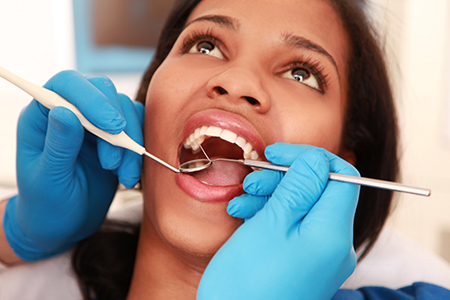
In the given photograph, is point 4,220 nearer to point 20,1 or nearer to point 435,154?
point 20,1

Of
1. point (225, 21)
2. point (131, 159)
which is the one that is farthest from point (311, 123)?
point (131, 159)

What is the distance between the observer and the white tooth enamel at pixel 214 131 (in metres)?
0.93

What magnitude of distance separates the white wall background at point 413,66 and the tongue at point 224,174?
6.41 feet

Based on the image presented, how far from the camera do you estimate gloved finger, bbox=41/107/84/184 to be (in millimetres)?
909

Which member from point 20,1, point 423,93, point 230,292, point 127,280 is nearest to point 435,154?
point 423,93

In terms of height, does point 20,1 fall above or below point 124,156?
above

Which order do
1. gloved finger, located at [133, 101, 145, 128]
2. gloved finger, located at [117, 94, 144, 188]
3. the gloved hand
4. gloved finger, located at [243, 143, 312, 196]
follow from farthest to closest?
gloved finger, located at [133, 101, 145, 128] < gloved finger, located at [117, 94, 144, 188] < gloved finger, located at [243, 143, 312, 196] < the gloved hand

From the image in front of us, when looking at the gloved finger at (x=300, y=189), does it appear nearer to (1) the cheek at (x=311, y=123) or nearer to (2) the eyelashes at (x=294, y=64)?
(1) the cheek at (x=311, y=123)

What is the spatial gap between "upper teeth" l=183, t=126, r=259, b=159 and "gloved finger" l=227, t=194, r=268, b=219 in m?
0.13

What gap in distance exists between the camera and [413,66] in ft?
9.52

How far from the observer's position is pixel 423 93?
2895 mm

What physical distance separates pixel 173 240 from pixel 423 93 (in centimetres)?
265

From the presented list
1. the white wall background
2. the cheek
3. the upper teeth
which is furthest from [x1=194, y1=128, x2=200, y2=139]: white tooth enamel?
the white wall background

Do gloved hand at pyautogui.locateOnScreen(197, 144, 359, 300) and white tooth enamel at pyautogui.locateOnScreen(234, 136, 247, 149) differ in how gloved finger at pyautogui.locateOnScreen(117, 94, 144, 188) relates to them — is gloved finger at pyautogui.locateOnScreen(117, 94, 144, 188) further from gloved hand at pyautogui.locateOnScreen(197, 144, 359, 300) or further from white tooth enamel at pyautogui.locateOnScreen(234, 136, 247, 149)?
gloved hand at pyautogui.locateOnScreen(197, 144, 359, 300)
